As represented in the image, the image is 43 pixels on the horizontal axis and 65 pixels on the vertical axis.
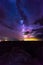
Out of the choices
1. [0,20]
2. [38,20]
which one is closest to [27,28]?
[38,20]

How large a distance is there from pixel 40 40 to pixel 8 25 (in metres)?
0.38

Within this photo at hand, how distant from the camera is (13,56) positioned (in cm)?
237

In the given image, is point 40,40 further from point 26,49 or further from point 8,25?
point 8,25

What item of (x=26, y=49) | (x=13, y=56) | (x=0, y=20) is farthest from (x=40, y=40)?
(x=0, y=20)

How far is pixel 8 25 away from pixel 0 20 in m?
0.10

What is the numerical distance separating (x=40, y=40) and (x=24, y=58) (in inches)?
10.3

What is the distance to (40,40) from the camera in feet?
7.72

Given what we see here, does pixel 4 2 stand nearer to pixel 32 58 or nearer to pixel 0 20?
pixel 0 20

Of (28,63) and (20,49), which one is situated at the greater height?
(20,49)

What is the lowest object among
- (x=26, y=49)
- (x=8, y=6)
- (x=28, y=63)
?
(x=28, y=63)

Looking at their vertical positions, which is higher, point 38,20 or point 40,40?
point 38,20

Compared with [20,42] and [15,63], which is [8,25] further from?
[15,63]

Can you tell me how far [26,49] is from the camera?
236cm

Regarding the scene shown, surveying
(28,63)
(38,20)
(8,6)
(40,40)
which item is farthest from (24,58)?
(8,6)
